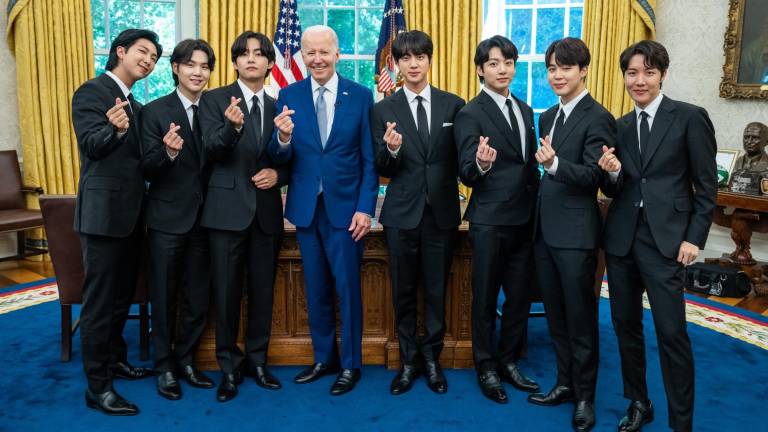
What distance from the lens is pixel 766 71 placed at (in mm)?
5410

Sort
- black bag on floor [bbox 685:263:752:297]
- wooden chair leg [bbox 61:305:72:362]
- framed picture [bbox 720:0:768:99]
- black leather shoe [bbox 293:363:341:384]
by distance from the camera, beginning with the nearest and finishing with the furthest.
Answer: black leather shoe [bbox 293:363:341:384]
wooden chair leg [bbox 61:305:72:362]
black bag on floor [bbox 685:263:752:297]
framed picture [bbox 720:0:768:99]

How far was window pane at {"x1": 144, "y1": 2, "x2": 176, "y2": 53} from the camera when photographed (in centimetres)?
662

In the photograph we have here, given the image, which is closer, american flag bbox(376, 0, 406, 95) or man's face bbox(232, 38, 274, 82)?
man's face bbox(232, 38, 274, 82)

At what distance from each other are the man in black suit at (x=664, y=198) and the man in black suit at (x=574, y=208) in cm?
13

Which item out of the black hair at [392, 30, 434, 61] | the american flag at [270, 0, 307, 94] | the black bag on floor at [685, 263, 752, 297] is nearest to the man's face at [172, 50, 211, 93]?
the black hair at [392, 30, 434, 61]

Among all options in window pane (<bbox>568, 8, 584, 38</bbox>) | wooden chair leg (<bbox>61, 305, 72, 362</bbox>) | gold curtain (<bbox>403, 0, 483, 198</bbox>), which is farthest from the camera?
window pane (<bbox>568, 8, 584, 38</bbox>)

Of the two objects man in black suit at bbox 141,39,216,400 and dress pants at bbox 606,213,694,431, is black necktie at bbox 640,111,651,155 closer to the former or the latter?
dress pants at bbox 606,213,694,431

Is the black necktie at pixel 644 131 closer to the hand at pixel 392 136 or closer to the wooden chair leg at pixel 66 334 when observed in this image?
the hand at pixel 392 136

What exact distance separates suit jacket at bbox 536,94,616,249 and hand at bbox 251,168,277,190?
4.11 ft

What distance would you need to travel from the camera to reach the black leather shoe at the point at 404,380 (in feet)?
10.1

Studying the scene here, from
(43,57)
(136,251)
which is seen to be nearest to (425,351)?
(136,251)

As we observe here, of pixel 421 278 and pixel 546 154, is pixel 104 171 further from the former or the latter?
pixel 546 154

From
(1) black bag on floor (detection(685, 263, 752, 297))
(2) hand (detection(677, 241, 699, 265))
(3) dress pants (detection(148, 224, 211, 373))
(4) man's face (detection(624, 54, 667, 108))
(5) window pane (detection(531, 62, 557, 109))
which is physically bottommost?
(1) black bag on floor (detection(685, 263, 752, 297))

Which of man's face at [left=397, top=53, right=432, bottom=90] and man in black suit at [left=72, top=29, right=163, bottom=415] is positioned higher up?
man's face at [left=397, top=53, right=432, bottom=90]
